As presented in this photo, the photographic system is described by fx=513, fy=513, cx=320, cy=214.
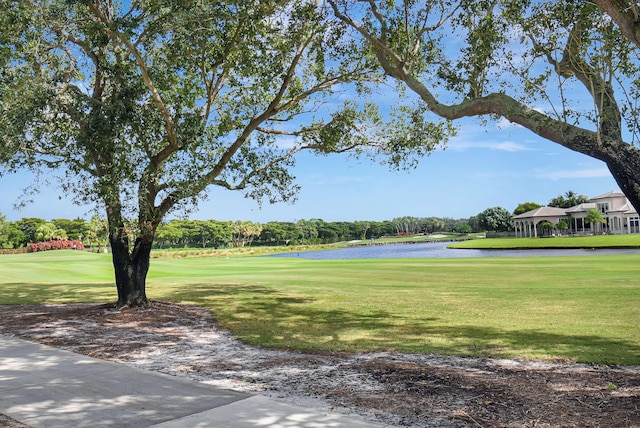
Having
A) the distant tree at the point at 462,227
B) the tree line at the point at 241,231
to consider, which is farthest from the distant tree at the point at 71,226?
the distant tree at the point at 462,227

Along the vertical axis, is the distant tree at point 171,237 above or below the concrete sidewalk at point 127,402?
above

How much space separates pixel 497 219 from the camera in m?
102

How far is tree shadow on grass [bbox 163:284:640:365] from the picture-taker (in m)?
8.14

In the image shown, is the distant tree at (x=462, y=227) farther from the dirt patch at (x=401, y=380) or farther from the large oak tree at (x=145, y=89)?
the dirt patch at (x=401, y=380)

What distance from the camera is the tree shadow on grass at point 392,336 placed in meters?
8.14

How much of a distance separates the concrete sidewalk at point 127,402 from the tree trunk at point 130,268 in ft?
21.4

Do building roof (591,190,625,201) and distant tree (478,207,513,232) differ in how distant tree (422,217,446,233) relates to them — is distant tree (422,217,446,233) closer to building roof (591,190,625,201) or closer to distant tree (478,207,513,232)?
distant tree (478,207,513,232)

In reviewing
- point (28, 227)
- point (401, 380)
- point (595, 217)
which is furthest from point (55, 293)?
point (28, 227)

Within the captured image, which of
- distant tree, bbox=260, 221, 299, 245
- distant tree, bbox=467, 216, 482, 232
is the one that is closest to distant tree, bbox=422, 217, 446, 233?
distant tree, bbox=467, 216, 482, 232

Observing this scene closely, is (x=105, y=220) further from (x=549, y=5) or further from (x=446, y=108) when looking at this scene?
(x=549, y=5)

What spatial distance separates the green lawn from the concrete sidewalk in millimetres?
3028

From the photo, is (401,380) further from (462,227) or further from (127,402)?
(462,227)

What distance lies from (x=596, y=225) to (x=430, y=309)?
76.4 meters

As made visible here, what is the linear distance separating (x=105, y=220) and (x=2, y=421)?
369 inches
